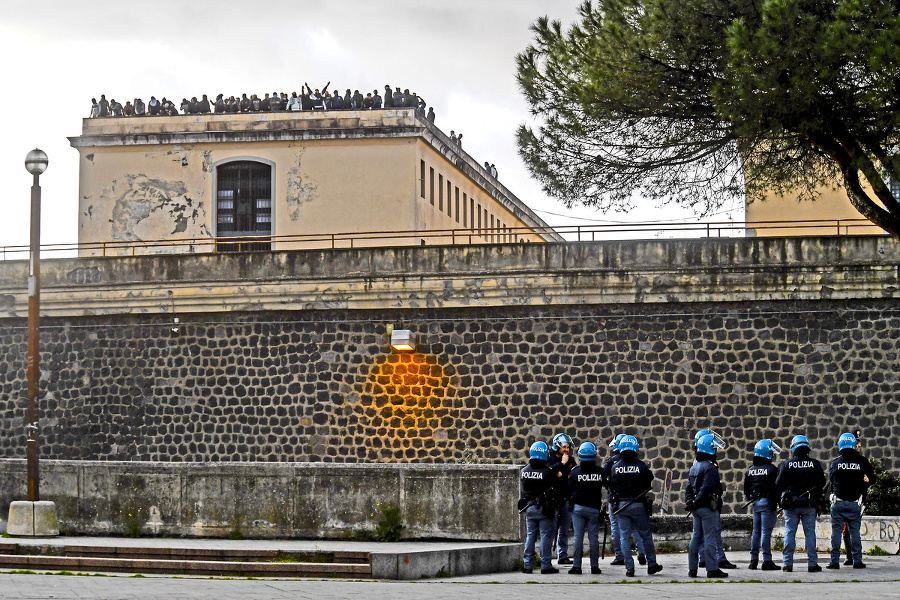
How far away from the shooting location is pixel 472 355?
26484 mm

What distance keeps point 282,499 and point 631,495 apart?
469 cm

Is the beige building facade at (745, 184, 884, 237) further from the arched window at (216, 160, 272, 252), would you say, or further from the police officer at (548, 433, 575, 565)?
the police officer at (548, 433, 575, 565)

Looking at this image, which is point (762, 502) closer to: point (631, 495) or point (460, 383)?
point (631, 495)

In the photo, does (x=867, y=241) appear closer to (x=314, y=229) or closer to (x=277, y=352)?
(x=277, y=352)

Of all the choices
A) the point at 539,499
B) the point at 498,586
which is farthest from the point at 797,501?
the point at 498,586

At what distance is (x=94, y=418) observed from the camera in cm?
2775

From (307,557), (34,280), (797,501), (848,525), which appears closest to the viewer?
(307,557)

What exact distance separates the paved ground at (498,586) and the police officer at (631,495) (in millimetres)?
415

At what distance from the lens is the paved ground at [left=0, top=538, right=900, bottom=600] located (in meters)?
12.1

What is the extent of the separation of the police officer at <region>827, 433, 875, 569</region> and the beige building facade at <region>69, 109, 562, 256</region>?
2274cm

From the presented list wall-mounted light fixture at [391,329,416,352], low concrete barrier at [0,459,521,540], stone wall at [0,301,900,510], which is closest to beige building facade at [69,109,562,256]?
stone wall at [0,301,900,510]

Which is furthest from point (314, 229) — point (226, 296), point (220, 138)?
point (226, 296)

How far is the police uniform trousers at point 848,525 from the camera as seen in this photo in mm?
15891

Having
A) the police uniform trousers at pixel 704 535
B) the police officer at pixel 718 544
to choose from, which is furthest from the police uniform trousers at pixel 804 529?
the police uniform trousers at pixel 704 535
